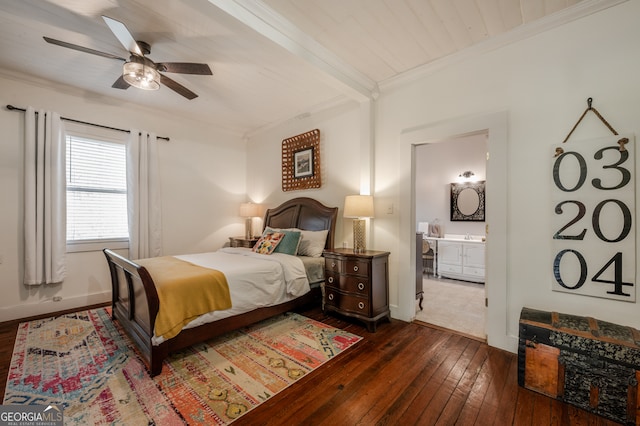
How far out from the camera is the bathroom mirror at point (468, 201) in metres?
5.19

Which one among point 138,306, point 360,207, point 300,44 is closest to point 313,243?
point 360,207

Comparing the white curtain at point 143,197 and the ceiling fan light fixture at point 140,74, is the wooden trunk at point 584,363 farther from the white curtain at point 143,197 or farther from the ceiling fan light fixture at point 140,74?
the white curtain at point 143,197

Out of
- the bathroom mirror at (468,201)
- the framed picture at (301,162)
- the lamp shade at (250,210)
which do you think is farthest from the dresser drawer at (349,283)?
the bathroom mirror at (468,201)

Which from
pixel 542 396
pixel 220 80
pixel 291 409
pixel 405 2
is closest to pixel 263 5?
pixel 405 2

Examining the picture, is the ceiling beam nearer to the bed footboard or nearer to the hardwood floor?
the bed footboard

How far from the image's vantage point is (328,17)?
218 cm

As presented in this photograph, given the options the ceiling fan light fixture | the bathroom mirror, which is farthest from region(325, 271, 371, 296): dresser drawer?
the bathroom mirror

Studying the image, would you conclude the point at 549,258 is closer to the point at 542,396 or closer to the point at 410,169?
the point at 542,396

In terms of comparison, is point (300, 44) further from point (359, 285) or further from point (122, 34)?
point (359, 285)

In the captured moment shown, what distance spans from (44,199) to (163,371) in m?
2.77

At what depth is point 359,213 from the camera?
303cm

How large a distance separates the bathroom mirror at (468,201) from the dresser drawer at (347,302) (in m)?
3.61

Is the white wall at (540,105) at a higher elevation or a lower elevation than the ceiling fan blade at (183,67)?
lower

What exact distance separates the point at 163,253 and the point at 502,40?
16.4 feet
